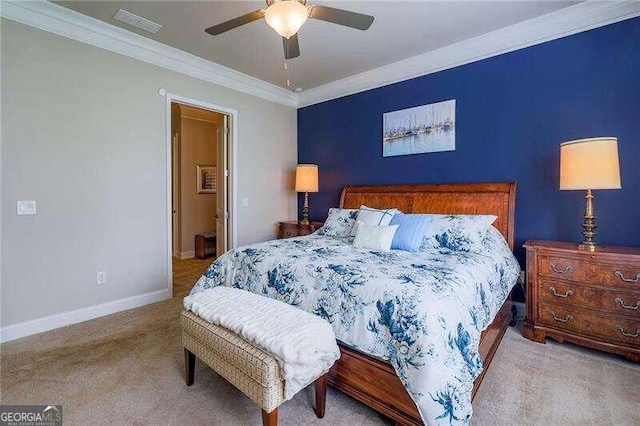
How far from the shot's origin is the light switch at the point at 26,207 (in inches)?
99.1

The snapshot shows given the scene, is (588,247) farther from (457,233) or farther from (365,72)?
(365,72)

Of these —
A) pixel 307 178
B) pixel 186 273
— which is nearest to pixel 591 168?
pixel 307 178

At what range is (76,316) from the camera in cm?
284

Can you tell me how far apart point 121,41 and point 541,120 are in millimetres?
4092

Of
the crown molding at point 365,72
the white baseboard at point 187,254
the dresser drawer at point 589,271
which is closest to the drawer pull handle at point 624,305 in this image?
the dresser drawer at point 589,271

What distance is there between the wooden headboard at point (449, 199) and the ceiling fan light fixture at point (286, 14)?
229 cm

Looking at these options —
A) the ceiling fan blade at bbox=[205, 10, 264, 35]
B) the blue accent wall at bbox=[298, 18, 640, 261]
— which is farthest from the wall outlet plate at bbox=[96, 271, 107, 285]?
the blue accent wall at bbox=[298, 18, 640, 261]

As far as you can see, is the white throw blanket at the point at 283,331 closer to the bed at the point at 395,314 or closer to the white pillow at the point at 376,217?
the bed at the point at 395,314

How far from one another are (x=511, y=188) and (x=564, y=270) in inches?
35.5

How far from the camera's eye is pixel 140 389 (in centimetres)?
186

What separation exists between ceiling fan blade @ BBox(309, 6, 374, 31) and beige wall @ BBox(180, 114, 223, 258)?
13.4ft

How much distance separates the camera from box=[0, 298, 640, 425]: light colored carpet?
164cm

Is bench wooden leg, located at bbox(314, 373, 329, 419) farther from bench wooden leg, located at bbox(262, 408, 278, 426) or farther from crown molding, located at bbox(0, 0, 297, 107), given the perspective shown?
crown molding, located at bbox(0, 0, 297, 107)

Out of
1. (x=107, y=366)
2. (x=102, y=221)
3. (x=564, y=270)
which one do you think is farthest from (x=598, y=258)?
(x=102, y=221)
